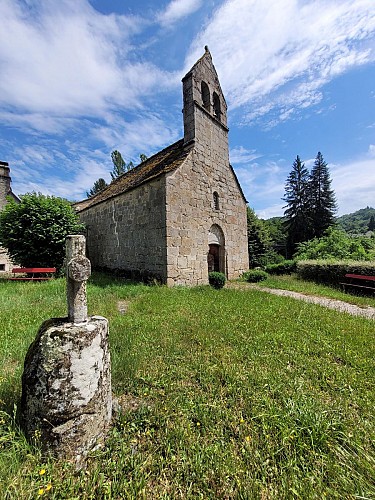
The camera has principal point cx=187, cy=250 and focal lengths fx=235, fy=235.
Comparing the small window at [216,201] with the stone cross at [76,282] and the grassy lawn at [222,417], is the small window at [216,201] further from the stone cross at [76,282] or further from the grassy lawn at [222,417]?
the stone cross at [76,282]

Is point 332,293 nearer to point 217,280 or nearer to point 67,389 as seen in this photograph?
point 217,280

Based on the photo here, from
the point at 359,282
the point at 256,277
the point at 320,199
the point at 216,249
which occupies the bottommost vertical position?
the point at 359,282

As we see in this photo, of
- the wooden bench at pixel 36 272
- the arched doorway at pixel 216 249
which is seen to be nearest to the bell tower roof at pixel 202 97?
the arched doorway at pixel 216 249

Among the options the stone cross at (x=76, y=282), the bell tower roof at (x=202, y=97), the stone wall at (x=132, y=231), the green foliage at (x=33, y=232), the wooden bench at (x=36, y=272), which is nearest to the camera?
the stone cross at (x=76, y=282)

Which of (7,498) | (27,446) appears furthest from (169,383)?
(7,498)

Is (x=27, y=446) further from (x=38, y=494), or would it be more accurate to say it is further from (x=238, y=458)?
(x=238, y=458)

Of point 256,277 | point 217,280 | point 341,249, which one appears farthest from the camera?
point 341,249

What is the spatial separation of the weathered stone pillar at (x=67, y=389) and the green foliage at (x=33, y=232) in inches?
387

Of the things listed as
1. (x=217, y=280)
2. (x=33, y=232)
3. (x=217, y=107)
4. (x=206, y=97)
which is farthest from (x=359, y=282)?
(x=33, y=232)

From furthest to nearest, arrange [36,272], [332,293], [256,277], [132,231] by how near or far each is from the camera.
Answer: [256,277] → [132,231] → [36,272] → [332,293]

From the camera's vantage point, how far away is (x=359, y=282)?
9.37 meters

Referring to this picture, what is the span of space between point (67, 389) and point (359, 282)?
1084cm

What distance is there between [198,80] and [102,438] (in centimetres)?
1258

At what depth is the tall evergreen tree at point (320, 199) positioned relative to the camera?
102 feet
